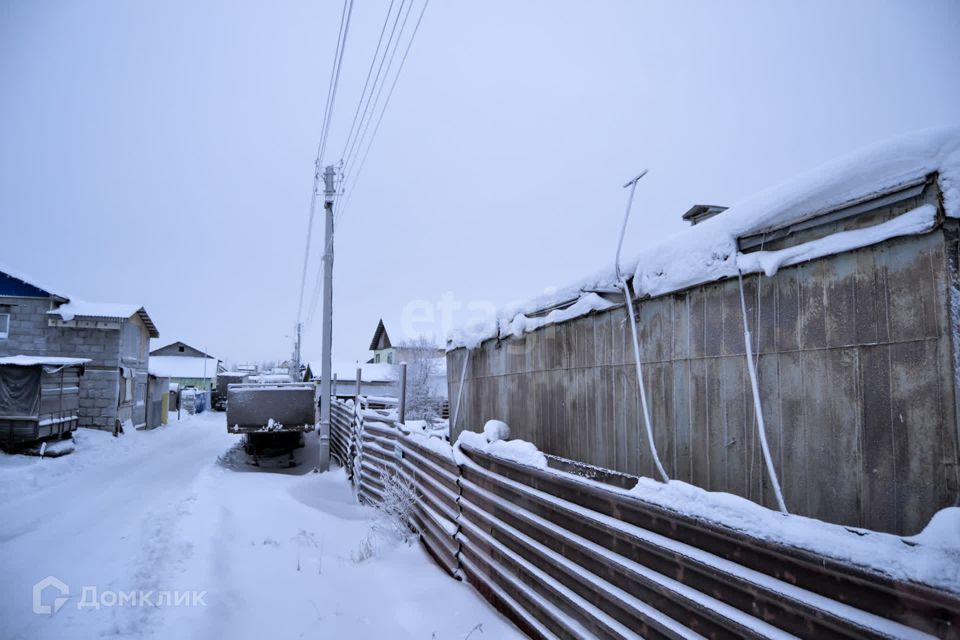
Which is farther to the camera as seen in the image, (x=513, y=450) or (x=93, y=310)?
(x=93, y=310)

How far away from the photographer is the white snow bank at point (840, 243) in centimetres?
213

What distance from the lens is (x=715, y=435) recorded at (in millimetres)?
3166

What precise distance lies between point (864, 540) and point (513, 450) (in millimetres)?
2660

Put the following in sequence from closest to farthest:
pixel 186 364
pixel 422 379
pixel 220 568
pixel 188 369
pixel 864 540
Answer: pixel 864 540, pixel 220 568, pixel 422 379, pixel 188 369, pixel 186 364

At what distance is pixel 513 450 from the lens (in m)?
4.17

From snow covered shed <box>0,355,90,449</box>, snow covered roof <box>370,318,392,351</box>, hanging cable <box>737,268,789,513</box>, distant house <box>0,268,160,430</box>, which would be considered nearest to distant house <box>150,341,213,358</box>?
snow covered roof <box>370,318,392,351</box>

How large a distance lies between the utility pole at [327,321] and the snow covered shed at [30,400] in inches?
314

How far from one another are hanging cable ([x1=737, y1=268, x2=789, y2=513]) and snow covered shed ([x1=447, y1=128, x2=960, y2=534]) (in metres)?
0.03

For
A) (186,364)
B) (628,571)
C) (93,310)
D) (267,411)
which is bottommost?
(267,411)

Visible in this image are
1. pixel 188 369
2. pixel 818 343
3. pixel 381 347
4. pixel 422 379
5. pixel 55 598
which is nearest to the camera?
pixel 818 343

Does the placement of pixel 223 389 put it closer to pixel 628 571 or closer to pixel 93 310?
pixel 93 310

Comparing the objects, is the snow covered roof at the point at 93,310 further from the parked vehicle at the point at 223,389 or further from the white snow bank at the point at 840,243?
the white snow bank at the point at 840,243

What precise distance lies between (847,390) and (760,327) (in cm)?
57

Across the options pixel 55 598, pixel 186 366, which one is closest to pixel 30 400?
pixel 55 598
